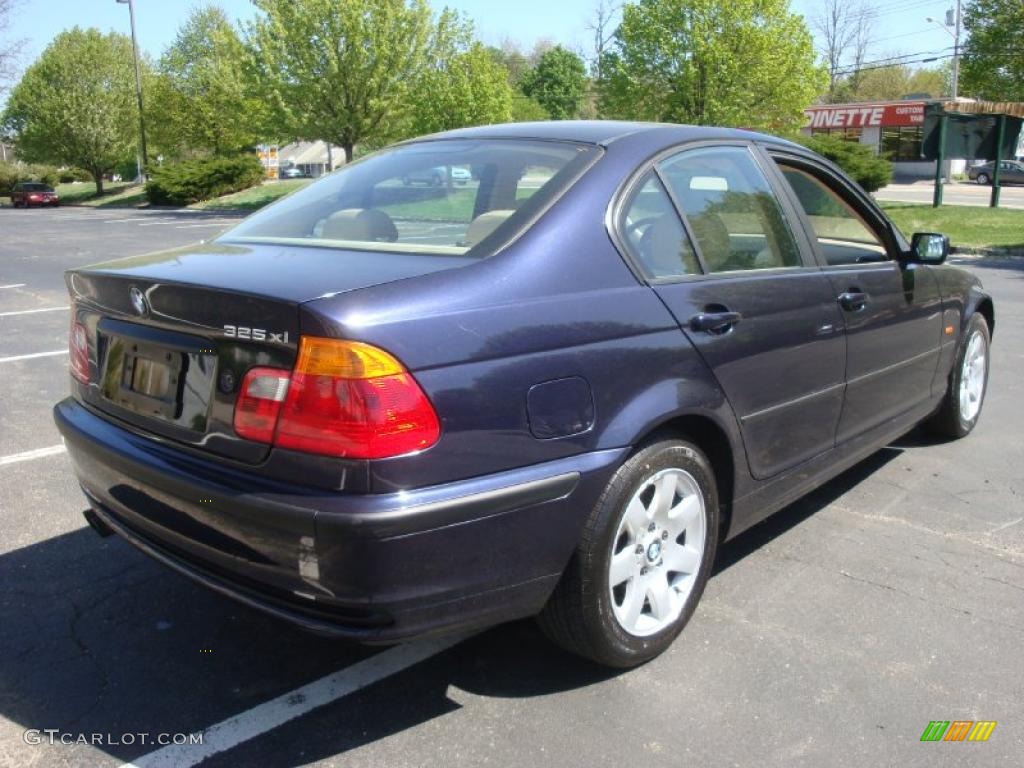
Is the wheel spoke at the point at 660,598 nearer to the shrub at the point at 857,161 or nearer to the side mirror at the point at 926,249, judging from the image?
the side mirror at the point at 926,249

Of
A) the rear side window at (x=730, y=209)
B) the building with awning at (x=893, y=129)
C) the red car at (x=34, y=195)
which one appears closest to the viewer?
the rear side window at (x=730, y=209)

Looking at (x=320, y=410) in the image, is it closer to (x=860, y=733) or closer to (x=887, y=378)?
(x=860, y=733)

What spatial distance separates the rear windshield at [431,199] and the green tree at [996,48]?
1198 inches

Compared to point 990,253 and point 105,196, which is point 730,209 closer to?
point 990,253

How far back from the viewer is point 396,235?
303 cm

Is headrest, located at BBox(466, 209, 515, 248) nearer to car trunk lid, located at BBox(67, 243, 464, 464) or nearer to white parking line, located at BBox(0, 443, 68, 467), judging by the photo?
car trunk lid, located at BBox(67, 243, 464, 464)


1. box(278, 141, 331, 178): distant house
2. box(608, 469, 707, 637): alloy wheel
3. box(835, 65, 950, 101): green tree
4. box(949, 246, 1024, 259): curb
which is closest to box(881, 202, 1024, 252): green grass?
box(949, 246, 1024, 259): curb

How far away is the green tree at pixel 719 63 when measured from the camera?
2546 centimetres

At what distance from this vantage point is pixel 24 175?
6756 centimetres

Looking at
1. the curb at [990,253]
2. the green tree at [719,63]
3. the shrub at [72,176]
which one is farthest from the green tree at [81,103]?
the curb at [990,253]

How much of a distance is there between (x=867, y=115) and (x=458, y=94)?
29.1 m

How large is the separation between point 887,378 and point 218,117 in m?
49.9

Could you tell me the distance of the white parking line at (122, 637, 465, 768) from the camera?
2441 millimetres

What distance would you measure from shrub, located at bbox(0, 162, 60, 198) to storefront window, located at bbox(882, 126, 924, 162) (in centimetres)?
5307
